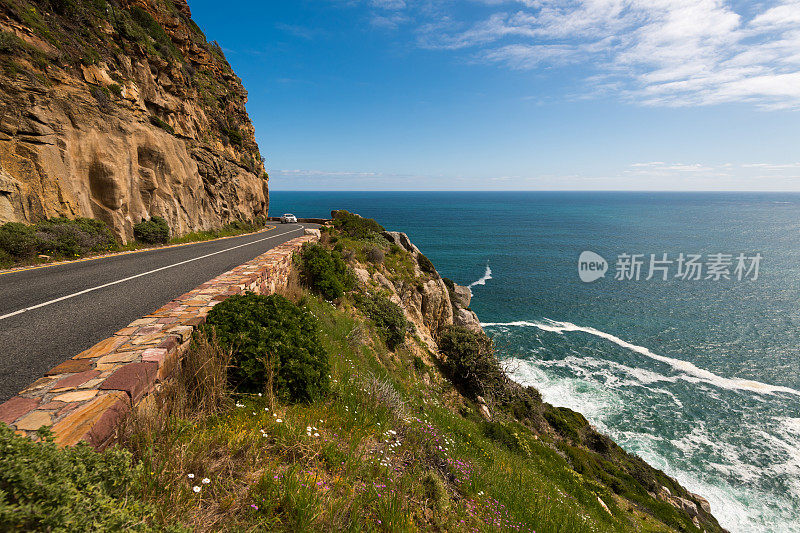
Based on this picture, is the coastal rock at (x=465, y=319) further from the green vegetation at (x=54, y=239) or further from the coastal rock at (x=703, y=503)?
the green vegetation at (x=54, y=239)

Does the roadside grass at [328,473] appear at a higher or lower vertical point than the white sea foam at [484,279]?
higher

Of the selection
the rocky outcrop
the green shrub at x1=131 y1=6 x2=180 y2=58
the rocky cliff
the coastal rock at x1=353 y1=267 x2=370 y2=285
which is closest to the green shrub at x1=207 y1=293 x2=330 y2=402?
the coastal rock at x1=353 y1=267 x2=370 y2=285

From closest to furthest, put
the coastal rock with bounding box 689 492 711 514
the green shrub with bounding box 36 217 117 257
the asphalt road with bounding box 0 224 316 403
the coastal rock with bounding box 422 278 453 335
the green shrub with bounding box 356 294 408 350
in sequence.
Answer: the asphalt road with bounding box 0 224 316 403 → the green shrub with bounding box 36 217 117 257 → the green shrub with bounding box 356 294 408 350 → the coastal rock with bounding box 689 492 711 514 → the coastal rock with bounding box 422 278 453 335

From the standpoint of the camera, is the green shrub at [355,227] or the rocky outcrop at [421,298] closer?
the rocky outcrop at [421,298]

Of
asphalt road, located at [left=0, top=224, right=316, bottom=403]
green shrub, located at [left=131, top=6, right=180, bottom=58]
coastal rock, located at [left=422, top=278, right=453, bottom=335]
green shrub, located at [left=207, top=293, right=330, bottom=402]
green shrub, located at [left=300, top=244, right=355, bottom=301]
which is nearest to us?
green shrub, located at [left=207, top=293, right=330, bottom=402]

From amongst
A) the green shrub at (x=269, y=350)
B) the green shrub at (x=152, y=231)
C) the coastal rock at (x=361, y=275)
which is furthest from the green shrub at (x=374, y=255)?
the green shrub at (x=269, y=350)

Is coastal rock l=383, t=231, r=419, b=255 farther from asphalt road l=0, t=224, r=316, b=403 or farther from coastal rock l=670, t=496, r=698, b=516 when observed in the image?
coastal rock l=670, t=496, r=698, b=516

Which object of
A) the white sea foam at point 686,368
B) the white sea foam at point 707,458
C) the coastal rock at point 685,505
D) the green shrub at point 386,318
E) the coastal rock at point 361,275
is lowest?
the white sea foam at point 707,458

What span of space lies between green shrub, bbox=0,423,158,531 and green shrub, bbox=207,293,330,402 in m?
2.09

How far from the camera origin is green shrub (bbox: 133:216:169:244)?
16.1m

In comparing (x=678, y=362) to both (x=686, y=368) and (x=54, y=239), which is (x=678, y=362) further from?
(x=54, y=239)

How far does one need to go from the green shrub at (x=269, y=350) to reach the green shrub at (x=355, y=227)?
68.5 ft

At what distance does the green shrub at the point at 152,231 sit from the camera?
1609 centimetres

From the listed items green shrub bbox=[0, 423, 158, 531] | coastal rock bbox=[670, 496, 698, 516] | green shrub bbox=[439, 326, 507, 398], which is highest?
green shrub bbox=[0, 423, 158, 531]
